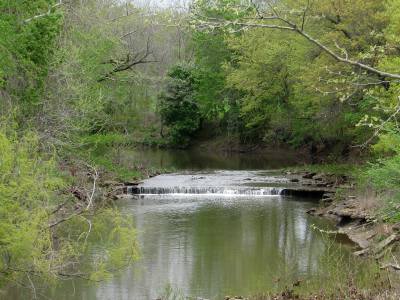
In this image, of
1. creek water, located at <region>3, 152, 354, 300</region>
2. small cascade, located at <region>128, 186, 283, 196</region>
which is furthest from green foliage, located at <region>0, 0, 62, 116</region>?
small cascade, located at <region>128, 186, 283, 196</region>

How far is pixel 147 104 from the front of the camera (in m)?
45.8

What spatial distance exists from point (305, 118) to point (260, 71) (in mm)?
3821

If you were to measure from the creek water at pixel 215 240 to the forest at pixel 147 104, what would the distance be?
0.92 meters

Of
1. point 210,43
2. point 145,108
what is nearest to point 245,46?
point 210,43

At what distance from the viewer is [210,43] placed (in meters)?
43.6

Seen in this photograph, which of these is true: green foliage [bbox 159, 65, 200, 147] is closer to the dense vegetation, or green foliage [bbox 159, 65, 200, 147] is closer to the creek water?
the dense vegetation

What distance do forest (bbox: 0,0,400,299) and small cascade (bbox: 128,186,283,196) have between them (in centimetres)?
119

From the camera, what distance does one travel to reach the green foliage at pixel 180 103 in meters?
42.9

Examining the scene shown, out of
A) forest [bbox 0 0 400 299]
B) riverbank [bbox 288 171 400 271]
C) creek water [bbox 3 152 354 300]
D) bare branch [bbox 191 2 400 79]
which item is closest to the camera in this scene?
bare branch [bbox 191 2 400 79]

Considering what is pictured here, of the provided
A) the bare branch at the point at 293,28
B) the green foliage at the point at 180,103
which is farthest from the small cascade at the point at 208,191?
the green foliage at the point at 180,103

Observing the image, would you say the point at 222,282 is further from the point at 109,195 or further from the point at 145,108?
the point at 145,108

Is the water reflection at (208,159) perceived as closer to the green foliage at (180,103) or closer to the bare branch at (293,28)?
the green foliage at (180,103)

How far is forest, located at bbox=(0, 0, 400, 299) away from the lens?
841 cm

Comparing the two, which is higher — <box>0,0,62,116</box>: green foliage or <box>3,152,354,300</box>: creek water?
<box>0,0,62,116</box>: green foliage
